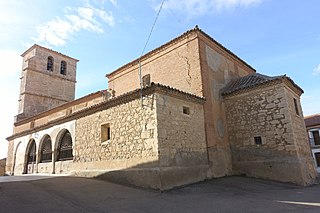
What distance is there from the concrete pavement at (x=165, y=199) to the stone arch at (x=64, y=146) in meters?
5.15

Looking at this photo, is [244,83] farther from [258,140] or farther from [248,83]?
[258,140]

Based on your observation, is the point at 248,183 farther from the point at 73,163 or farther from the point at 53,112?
the point at 53,112

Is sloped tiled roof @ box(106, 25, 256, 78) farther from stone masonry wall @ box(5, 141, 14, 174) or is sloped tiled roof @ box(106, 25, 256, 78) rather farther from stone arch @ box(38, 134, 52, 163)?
stone masonry wall @ box(5, 141, 14, 174)

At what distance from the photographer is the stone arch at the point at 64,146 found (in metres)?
12.5

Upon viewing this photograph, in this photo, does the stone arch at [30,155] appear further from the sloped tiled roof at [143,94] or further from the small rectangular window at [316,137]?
the small rectangular window at [316,137]

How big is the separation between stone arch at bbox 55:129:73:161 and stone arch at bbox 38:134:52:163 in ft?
4.90

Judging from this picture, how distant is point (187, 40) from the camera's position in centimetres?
1112

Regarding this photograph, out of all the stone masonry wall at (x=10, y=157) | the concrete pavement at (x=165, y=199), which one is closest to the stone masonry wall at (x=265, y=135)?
the concrete pavement at (x=165, y=199)

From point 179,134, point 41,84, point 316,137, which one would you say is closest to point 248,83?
point 179,134

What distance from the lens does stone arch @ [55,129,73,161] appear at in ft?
40.8

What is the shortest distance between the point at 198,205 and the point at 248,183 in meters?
3.92

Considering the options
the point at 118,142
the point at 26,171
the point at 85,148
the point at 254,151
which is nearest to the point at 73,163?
the point at 85,148

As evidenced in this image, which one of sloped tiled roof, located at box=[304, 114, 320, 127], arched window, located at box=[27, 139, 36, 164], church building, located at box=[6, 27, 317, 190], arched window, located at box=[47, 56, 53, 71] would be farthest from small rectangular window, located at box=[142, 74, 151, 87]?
sloped tiled roof, located at box=[304, 114, 320, 127]

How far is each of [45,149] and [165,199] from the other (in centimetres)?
1150
